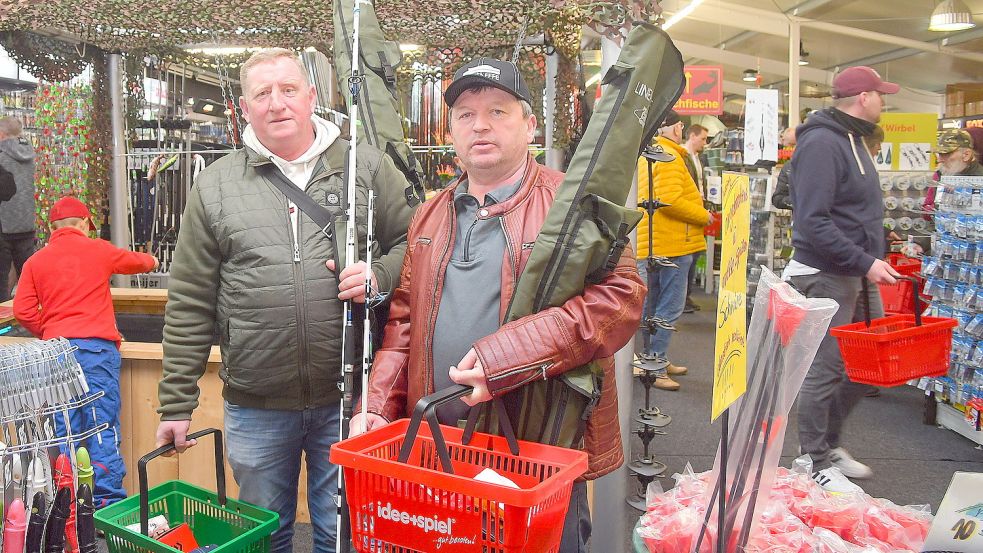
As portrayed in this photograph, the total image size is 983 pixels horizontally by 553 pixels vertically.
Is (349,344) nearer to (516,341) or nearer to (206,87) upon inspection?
(516,341)

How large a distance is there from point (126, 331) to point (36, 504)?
11.5 feet

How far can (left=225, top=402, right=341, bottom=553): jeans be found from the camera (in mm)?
2219

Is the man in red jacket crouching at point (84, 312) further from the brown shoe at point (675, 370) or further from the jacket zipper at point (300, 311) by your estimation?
the brown shoe at point (675, 370)

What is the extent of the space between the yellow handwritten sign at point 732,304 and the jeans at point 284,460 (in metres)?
1.16

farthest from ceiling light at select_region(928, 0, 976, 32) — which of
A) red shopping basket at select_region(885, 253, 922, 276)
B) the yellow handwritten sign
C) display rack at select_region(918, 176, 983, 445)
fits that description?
the yellow handwritten sign

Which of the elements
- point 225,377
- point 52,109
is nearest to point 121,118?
point 52,109

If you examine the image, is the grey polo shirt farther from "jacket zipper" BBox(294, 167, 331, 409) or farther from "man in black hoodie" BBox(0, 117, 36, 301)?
"man in black hoodie" BBox(0, 117, 36, 301)

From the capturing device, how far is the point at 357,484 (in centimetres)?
146

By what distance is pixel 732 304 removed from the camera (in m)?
1.46

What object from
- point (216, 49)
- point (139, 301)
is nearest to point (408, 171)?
point (139, 301)

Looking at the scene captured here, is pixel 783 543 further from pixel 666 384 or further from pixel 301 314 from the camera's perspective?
pixel 666 384

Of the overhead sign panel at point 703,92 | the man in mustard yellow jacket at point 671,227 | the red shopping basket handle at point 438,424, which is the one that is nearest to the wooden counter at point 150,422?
the red shopping basket handle at point 438,424

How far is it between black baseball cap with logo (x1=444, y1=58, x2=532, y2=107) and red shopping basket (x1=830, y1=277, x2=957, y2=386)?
2.13 meters

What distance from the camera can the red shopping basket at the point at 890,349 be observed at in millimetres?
3326
